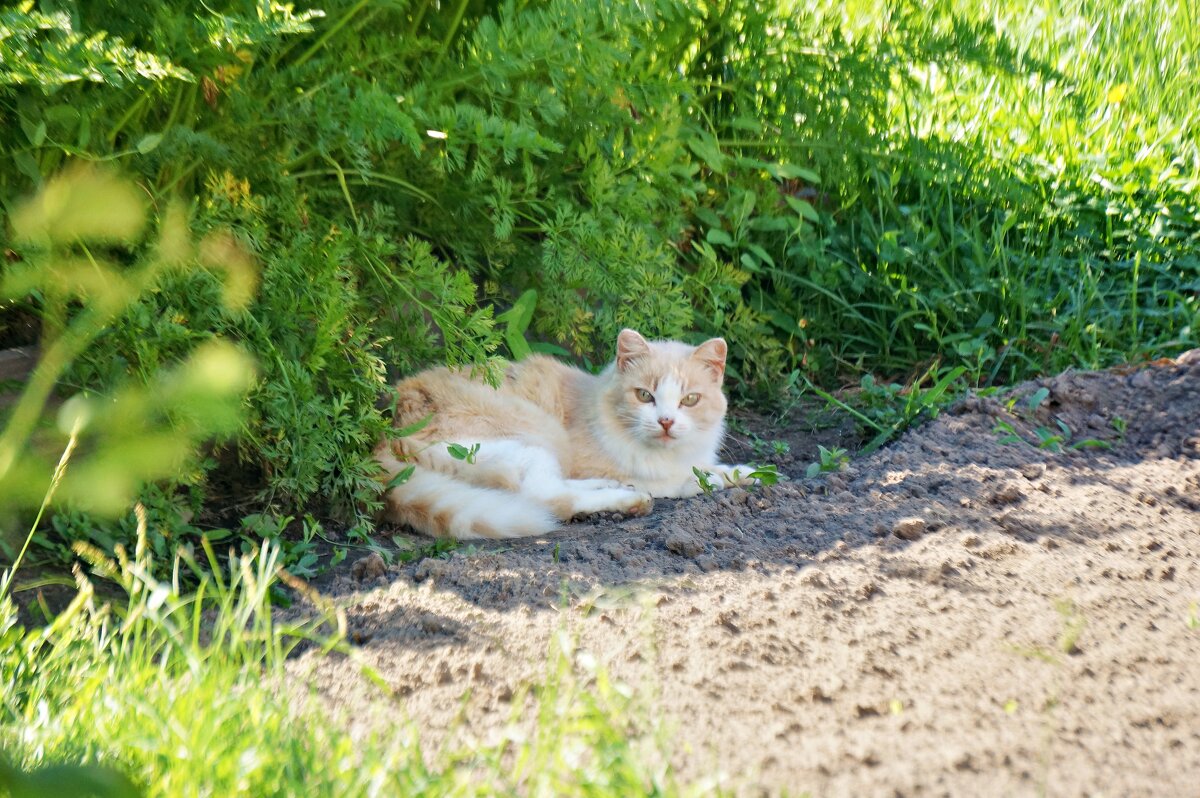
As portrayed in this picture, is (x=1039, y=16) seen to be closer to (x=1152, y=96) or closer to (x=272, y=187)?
(x=1152, y=96)

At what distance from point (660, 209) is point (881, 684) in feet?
8.64

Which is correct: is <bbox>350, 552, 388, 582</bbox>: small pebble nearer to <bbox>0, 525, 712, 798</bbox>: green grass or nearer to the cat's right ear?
<bbox>0, 525, 712, 798</bbox>: green grass

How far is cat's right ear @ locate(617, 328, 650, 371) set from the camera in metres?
3.86

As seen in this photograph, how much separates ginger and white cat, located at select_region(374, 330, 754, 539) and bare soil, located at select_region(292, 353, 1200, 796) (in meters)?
0.24

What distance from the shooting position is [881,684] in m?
1.79

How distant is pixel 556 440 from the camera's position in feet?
13.0

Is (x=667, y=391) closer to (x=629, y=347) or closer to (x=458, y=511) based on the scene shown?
(x=629, y=347)

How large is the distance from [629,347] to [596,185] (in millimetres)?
662

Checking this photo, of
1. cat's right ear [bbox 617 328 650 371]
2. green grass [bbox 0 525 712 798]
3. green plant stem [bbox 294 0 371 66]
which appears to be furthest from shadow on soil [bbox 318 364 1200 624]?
green plant stem [bbox 294 0 371 66]

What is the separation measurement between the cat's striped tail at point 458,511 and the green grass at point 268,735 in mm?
1193

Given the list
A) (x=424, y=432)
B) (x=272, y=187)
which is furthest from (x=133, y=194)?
(x=424, y=432)

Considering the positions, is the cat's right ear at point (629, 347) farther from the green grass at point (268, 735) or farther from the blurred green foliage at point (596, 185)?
the green grass at point (268, 735)

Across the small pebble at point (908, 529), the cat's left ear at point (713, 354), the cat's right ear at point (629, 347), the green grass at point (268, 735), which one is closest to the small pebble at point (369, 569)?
the green grass at point (268, 735)

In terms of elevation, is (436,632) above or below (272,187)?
below
